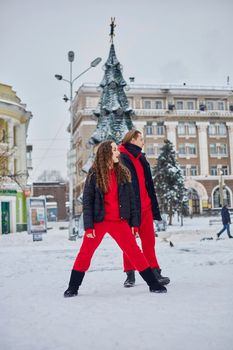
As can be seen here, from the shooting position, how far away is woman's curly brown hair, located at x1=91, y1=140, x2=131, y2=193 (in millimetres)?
4570

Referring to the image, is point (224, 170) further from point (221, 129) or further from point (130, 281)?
point (130, 281)

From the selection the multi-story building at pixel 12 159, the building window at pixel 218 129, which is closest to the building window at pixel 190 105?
the building window at pixel 218 129

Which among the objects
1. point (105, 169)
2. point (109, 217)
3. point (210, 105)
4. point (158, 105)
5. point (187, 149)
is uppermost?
point (210, 105)

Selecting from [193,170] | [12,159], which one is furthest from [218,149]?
[12,159]

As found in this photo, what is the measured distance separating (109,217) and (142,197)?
2.59 feet

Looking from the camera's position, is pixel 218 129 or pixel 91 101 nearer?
pixel 91 101

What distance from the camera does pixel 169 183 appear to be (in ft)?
118

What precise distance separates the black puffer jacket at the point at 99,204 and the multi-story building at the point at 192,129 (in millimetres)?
51706

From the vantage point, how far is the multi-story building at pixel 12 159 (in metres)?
29.4

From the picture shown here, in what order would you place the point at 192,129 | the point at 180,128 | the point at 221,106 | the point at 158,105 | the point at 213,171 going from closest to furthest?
1. the point at 158,105
2. the point at 180,128
3. the point at 213,171
4. the point at 192,129
5. the point at 221,106

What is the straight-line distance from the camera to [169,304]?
3.84 m

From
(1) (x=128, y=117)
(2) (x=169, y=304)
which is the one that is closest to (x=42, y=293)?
(2) (x=169, y=304)

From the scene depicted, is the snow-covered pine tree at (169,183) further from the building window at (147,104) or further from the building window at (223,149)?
the building window at (223,149)

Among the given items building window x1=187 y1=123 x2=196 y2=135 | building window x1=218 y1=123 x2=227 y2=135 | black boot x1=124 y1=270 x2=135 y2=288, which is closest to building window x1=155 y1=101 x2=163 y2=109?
building window x1=187 y1=123 x2=196 y2=135
